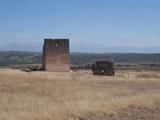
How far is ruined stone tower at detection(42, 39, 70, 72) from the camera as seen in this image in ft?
205

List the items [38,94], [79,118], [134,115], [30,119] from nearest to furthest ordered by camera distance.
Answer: [30,119] → [79,118] → [134,115] → [38,94]

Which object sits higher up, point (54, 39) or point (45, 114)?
point (54, 39)

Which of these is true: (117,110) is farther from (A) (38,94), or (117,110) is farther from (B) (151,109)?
(A) (38,94)

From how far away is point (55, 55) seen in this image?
62781 millimetres

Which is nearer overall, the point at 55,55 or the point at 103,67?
the point at 103,67

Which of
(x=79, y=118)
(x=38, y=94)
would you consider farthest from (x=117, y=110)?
(x=38, y=94)

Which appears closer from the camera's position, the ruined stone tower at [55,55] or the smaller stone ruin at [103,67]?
the smaller stone ruin at [103,67]

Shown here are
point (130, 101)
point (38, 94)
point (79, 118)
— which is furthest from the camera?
point (38, 94)

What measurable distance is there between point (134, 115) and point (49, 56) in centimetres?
4549

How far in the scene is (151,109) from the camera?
19266mm

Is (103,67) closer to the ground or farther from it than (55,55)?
closer to the ground

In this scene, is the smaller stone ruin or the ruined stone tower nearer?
the smaller stone ruin

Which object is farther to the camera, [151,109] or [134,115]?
[151,109]

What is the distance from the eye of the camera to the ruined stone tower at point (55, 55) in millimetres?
62406
